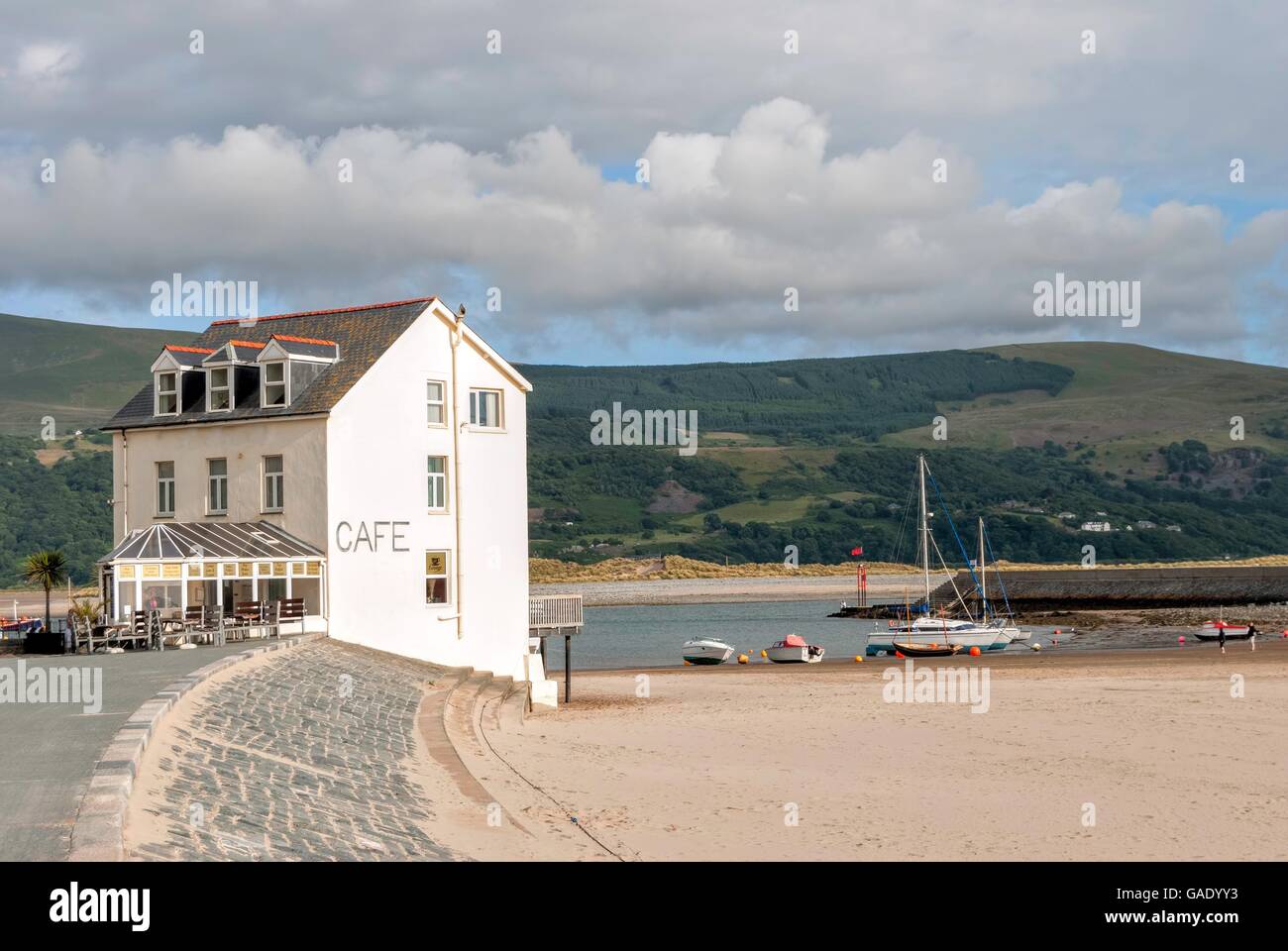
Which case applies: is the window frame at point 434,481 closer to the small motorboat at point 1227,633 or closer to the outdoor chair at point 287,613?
the outdoor chair at point 287,613

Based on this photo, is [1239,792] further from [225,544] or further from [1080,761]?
[225,544]

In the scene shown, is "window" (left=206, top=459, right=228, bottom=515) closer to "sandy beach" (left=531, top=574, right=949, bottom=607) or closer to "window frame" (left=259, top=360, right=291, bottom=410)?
"window frame" (left=259, top=360, right=291, bottom=410)

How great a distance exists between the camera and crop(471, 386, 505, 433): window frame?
38.4 meters

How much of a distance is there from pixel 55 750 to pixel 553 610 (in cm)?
2517

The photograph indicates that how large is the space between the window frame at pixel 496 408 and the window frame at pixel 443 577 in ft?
11.4

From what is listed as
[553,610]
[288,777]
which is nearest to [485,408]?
[553,610]

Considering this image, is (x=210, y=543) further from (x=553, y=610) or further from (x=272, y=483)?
(x=553, y=610)

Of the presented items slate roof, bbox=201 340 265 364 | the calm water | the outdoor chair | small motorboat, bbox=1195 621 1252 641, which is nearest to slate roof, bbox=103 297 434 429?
slate roof, bbox=201 340 265 364

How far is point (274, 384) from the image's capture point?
3597 centimetres

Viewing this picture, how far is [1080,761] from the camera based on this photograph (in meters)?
24.1
